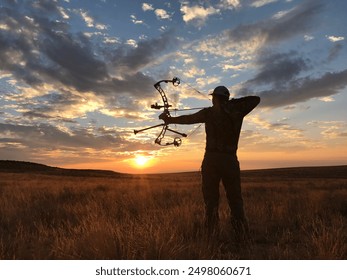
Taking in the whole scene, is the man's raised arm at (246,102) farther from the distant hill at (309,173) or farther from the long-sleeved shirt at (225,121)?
the distant hill at (309,173)

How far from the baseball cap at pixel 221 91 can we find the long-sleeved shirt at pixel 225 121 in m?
0.15

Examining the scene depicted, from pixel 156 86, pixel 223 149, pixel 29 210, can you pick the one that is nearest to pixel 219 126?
pixel 223 149

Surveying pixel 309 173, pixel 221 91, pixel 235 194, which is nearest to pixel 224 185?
pixel 235 194

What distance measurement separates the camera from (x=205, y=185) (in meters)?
6.55

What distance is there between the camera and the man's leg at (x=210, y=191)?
6434mm

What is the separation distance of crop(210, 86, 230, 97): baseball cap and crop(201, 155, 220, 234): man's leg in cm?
108

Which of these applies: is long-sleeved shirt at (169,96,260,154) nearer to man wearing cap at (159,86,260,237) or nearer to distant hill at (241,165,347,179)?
man wearing cap at (159,86,260,237)

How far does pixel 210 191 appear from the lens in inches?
257

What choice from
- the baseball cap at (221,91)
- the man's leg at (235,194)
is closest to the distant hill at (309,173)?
the man's leg at (235,194)

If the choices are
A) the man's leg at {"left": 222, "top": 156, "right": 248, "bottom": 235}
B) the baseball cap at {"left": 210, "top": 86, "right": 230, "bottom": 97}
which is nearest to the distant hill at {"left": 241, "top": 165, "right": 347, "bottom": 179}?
the man's leg at {"left": 222, "top": 156, "right": 248, "bottom": 235}

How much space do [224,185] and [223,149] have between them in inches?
24.7

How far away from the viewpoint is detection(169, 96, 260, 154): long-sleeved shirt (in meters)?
6.36

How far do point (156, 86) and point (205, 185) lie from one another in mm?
2522

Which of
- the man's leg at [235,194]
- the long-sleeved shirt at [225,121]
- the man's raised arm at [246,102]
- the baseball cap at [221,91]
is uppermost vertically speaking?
the baseball cap at [221,91]
